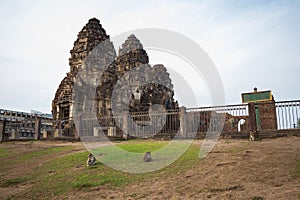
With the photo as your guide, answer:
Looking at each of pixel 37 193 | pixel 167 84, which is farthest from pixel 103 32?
pixel 37 193

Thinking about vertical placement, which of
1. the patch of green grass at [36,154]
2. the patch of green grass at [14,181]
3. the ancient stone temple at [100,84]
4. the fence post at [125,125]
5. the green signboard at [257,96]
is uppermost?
the ancient stone temple at [100,84]

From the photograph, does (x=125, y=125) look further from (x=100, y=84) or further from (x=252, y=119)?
(x=100, y=84)

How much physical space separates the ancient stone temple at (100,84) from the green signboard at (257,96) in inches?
437

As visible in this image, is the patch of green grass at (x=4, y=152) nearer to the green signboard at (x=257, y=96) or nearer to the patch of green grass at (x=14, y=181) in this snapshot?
the patch of green grass at (x=14, y=181)

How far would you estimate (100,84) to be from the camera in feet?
91.8

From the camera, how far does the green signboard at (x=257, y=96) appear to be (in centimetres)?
2126

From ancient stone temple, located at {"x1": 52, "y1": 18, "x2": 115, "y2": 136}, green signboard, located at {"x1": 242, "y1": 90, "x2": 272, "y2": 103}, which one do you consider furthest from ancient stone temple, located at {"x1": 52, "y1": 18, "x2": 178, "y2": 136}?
green signboard, located at {"x1": 242, "y1": 90, "x2": 272, "y2": 103}

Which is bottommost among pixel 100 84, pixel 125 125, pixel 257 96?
pixel 125 125

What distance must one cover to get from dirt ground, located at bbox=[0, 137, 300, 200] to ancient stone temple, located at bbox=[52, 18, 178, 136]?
16890 millimetres

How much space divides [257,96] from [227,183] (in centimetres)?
1685

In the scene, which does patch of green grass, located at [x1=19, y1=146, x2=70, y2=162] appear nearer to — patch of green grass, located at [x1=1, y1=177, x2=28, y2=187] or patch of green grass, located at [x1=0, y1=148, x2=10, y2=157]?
patch of green grass, located at [x1=0, y1=148, x2=10, y2=157]

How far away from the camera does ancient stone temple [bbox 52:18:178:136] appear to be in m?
26.9

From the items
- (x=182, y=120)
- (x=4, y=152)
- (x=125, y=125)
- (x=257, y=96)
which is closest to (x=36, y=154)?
(x=4, y=152)

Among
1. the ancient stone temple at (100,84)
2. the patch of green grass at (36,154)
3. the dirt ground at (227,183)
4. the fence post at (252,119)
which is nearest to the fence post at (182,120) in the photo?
the fence post at (252,119)
